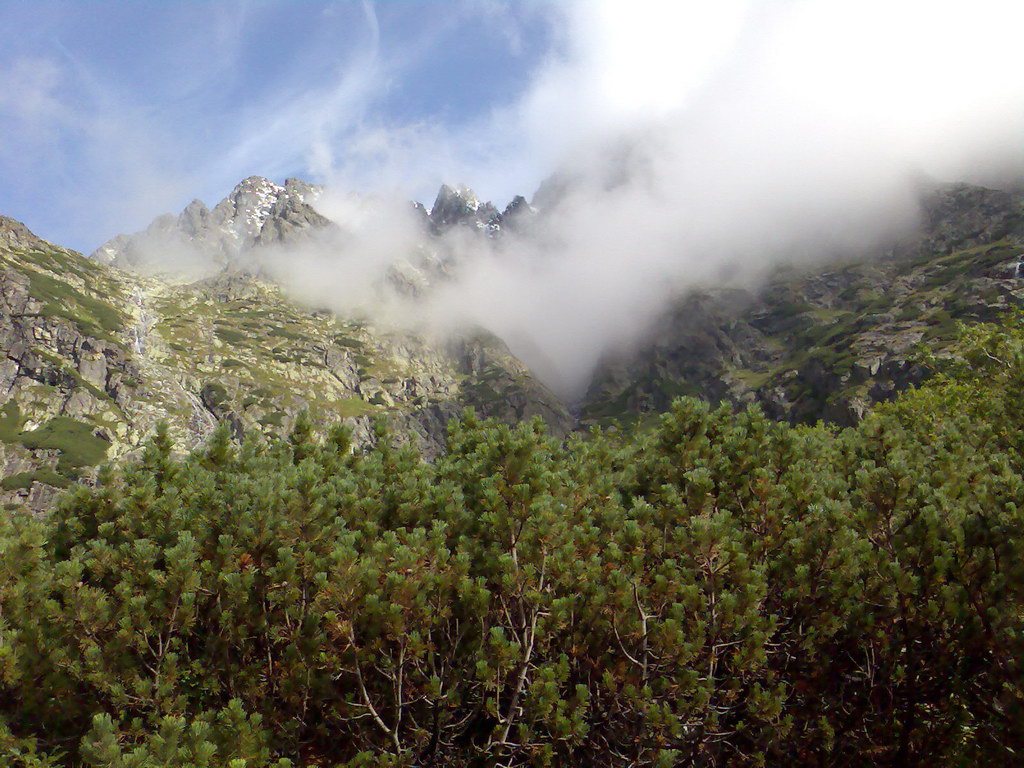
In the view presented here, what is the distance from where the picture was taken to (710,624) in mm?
9805

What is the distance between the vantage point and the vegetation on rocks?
28.5 ft

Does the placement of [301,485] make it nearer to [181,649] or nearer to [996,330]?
[181,649]

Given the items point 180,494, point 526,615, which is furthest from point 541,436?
point 180,494

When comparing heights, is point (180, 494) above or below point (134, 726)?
above

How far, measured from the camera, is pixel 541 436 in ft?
39.2

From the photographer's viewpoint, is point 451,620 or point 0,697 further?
point 451,620

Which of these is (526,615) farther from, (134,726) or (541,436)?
(134,726)

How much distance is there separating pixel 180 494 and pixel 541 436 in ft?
22.4

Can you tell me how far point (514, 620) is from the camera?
1089 centimetres

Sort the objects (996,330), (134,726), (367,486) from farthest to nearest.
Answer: (996,330) → (367,486) → (134,726)

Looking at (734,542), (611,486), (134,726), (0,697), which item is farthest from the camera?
(611,486)

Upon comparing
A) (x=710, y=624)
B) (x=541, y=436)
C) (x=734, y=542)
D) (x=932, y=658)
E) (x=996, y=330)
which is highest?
(x=996, y=330)

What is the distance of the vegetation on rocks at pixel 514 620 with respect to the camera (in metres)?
8.68

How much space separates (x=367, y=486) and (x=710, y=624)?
264 inches
